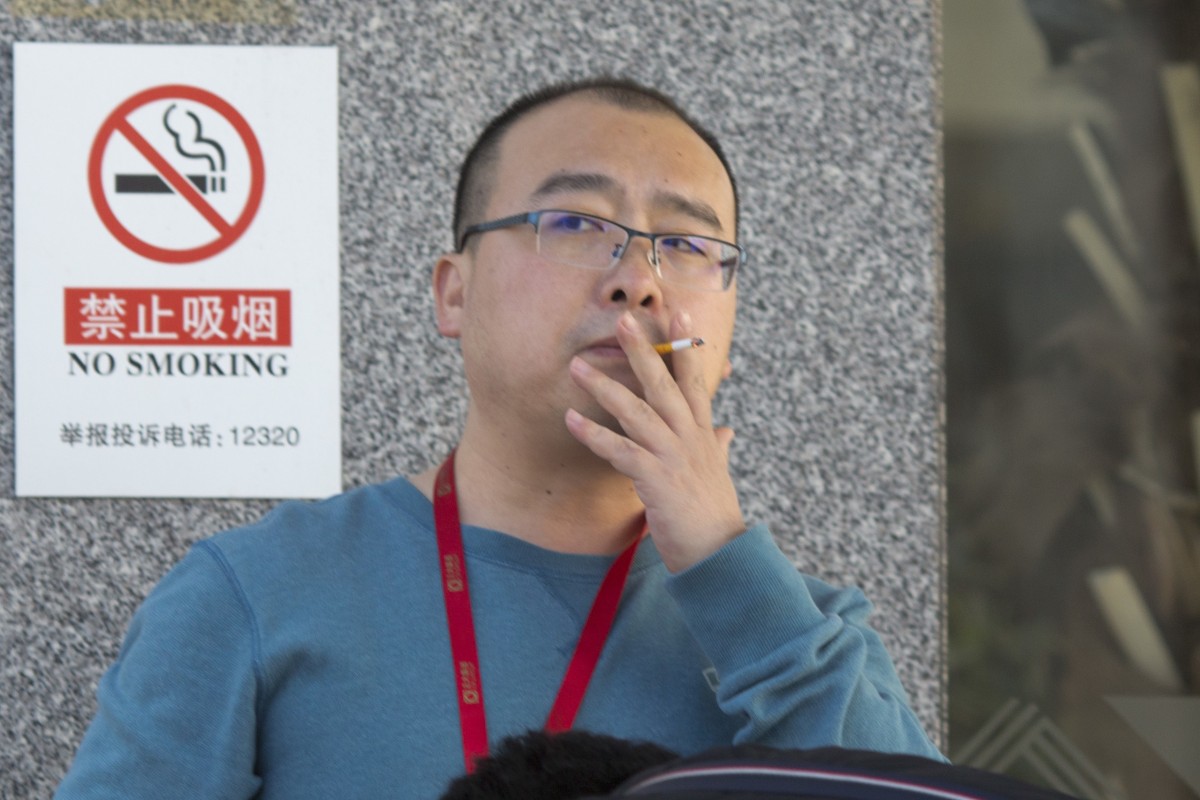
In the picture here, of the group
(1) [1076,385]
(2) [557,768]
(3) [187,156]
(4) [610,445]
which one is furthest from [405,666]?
(1) [1076,385]

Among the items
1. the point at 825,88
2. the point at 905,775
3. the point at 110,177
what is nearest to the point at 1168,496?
the point at 825,88

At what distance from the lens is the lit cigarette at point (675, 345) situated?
1.53 metres

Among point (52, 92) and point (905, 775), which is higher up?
point (52, 92)

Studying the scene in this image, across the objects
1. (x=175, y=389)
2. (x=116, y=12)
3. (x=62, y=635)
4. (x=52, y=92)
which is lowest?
(x=62, y=635)

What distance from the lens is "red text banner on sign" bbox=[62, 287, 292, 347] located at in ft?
7.18

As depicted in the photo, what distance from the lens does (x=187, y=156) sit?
220 cm

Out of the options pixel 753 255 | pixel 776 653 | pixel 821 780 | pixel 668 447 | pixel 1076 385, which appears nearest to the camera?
pixel 821 780

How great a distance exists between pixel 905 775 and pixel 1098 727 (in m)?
2.13

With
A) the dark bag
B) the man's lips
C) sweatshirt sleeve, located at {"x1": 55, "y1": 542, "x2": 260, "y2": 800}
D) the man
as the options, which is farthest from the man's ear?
the dark bag

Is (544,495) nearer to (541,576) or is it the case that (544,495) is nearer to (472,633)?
(541,576)

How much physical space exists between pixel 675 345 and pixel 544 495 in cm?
27

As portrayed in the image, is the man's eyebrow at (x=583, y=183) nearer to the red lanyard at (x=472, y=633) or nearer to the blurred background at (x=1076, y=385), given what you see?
the red lanyard at (x=472, y=633)

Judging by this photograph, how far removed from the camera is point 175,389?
7.19 ft

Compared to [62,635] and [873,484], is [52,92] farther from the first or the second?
[873,484]
